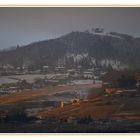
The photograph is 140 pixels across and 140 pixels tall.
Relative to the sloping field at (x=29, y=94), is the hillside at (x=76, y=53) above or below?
above

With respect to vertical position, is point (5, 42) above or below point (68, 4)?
below

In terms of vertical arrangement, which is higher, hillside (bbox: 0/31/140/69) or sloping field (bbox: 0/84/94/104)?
hillside (bbox: 0/31/140/69)

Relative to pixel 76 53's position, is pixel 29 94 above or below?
below

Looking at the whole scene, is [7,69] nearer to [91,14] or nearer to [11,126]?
[11,126]

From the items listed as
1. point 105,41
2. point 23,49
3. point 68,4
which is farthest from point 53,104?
point 68,4
